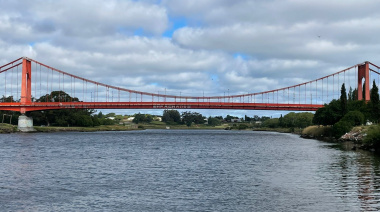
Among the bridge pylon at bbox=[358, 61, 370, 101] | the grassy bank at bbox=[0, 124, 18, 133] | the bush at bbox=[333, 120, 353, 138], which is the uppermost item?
the bridge pylon at bbox=[358, 61, 370, 101]

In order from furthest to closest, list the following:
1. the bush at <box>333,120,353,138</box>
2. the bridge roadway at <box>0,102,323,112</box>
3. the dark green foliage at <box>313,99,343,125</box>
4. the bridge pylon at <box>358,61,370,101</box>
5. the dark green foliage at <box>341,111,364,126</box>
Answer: the bridge roadway at <box>0,102,323,112</box> < the bridge pylon at <box>358,61,370,101</box> < the dark green foliage at <box>313,99,343,125</box> < the dark green foliage at <box>341,111,364,126</box> < the bush at <box>333,120,353,138</box>

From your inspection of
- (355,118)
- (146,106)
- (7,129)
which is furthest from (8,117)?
(355,118)

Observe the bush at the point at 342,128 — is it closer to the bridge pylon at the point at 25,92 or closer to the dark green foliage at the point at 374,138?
the dark green foliage at the point at 374,138

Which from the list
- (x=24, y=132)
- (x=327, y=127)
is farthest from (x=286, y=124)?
(x=24, y=132)

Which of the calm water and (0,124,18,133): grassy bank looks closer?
the calm water

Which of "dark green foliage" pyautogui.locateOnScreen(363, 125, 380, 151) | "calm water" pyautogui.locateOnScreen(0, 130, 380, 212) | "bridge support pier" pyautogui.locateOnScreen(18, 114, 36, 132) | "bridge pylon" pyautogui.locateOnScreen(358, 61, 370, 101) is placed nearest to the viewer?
"calm water" pyautogui.locateOnScreen(0, 130, 380, 212)

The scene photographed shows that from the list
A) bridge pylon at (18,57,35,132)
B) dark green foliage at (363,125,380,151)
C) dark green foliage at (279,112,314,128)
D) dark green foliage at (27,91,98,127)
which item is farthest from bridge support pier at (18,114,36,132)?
dark green foliage at (279,112,314,128)

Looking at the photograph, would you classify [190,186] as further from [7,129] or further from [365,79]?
[7,129]

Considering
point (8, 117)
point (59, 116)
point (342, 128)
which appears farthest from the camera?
point (59, 116)

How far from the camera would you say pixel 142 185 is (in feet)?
93.2

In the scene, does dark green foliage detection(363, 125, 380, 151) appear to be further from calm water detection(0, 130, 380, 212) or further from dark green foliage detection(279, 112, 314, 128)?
dark green foliage detection(279, 112, 314, 128)

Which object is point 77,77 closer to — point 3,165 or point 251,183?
point 3,165

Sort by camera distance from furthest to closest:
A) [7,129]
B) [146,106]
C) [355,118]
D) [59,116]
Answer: [59,116] < [7,129] < [146,106] < [355,118]

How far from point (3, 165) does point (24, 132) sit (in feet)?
265
